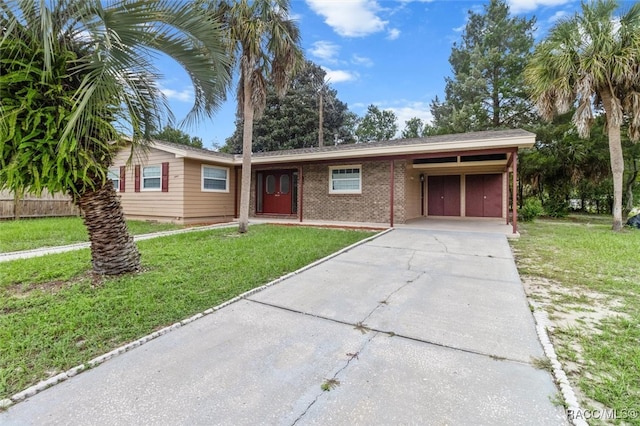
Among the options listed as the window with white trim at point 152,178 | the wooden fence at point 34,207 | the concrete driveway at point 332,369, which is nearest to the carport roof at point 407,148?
the window with white trim at point 152,178

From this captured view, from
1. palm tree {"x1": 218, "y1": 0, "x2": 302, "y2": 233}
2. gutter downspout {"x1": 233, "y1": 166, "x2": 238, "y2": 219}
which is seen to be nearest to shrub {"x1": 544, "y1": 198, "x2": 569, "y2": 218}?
palm tree {"x1": 218, "y1": 0, "x2": 302, "y2": 233}

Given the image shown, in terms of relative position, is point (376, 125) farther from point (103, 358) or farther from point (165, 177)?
point (103, 358)

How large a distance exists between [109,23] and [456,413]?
486cm

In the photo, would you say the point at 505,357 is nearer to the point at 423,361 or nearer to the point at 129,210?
the point at 423,361

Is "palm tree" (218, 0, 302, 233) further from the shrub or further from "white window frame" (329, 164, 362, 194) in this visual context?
the shrub

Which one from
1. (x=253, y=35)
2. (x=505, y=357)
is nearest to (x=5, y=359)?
(x=505, y=357)

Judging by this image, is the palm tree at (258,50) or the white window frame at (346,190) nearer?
the palm tree at (258,50)

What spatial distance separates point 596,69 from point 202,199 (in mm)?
13680

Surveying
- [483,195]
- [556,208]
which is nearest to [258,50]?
[483,195]

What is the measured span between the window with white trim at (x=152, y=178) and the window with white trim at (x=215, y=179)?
5.40 ft

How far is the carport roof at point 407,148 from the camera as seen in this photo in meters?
8.43

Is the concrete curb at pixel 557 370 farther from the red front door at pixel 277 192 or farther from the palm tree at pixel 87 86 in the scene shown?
the red front door at pixel 277 192

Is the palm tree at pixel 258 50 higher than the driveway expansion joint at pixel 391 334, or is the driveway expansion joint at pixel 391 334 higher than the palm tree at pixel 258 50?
the palm tree at pixel 258 50

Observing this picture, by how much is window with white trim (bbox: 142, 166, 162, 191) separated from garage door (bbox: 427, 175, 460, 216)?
12.0m
